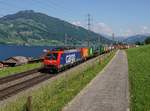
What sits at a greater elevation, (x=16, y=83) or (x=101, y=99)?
(x=101, y=99)

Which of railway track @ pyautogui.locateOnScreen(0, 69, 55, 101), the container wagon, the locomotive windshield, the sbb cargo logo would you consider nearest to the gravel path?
railway track @ pyautogui.locateOnScreen(0, 69, 55, 101)

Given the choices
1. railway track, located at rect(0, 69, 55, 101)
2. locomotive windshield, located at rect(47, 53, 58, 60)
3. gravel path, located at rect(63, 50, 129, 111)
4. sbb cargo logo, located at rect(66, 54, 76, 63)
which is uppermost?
locomotive windshield, located at rect(47, 53, 58, 60)

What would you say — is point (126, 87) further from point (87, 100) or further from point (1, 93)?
point (1, 93)

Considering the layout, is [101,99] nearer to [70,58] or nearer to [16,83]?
[16,83]

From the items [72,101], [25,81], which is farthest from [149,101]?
[25,81]

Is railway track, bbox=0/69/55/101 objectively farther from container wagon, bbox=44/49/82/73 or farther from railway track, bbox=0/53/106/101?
container wagon, bbox=44/49/82/73

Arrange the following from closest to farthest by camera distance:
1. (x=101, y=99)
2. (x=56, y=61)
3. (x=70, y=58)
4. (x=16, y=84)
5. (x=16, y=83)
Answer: (x=101, y=99) → (x=16, y=84) → (x=16, y=83) → (x=56, y=61) → (x=70, y=58)

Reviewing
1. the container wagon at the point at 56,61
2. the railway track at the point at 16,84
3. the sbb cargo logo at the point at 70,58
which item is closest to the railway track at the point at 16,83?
the railway track at the point at 16,84

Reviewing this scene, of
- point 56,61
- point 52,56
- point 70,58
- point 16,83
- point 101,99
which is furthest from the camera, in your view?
point 70,58

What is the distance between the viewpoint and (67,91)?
26.8 metres

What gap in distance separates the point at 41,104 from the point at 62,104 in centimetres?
126

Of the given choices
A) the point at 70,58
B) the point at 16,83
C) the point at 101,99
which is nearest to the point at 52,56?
the point at 70,58

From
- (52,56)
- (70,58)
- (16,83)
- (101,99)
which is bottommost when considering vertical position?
(16,83)

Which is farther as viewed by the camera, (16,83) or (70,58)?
(70,58)
